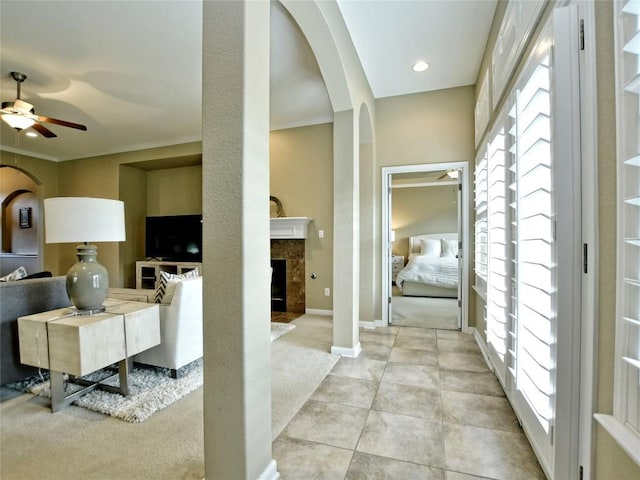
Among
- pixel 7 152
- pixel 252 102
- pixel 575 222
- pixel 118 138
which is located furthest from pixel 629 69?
pixel 7 152

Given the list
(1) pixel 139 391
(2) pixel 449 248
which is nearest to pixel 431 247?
(2) pixel 449 248

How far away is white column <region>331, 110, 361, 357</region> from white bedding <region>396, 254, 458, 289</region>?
3.16 m

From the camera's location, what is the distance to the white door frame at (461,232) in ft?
12.0

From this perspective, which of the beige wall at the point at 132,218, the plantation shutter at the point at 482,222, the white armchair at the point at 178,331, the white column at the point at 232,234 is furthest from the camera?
the beige wall at the point at 132,218

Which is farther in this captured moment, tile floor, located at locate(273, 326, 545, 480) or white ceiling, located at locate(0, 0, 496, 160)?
white ceiling, located at locate(0, 0, 496, 160)

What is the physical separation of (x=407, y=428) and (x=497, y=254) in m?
1.37

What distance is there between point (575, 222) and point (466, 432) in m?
1.31

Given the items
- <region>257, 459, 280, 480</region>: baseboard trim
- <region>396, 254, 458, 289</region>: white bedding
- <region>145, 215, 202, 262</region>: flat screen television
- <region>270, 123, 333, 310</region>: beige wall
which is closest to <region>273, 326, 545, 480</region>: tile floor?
<region>257, 459, 280, 480</region>: baseboard trim

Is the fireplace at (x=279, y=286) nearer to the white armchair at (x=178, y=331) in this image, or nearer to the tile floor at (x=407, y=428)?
the tile floor at (x=407, y=428)

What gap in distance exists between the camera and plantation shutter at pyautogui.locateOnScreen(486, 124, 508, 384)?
6.88ft

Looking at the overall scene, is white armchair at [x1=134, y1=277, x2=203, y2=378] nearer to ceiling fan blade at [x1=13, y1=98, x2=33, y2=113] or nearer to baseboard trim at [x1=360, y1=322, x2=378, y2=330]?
baseboard trim at [x1=360, y1=322, x2=378, y2=330]

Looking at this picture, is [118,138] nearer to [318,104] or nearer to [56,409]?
[318,104]

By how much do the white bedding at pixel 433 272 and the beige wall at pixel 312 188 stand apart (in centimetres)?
199

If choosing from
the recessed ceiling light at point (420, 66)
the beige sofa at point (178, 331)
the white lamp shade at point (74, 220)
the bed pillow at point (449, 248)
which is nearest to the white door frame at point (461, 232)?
the recessed ceiling light at point (420, 66)
